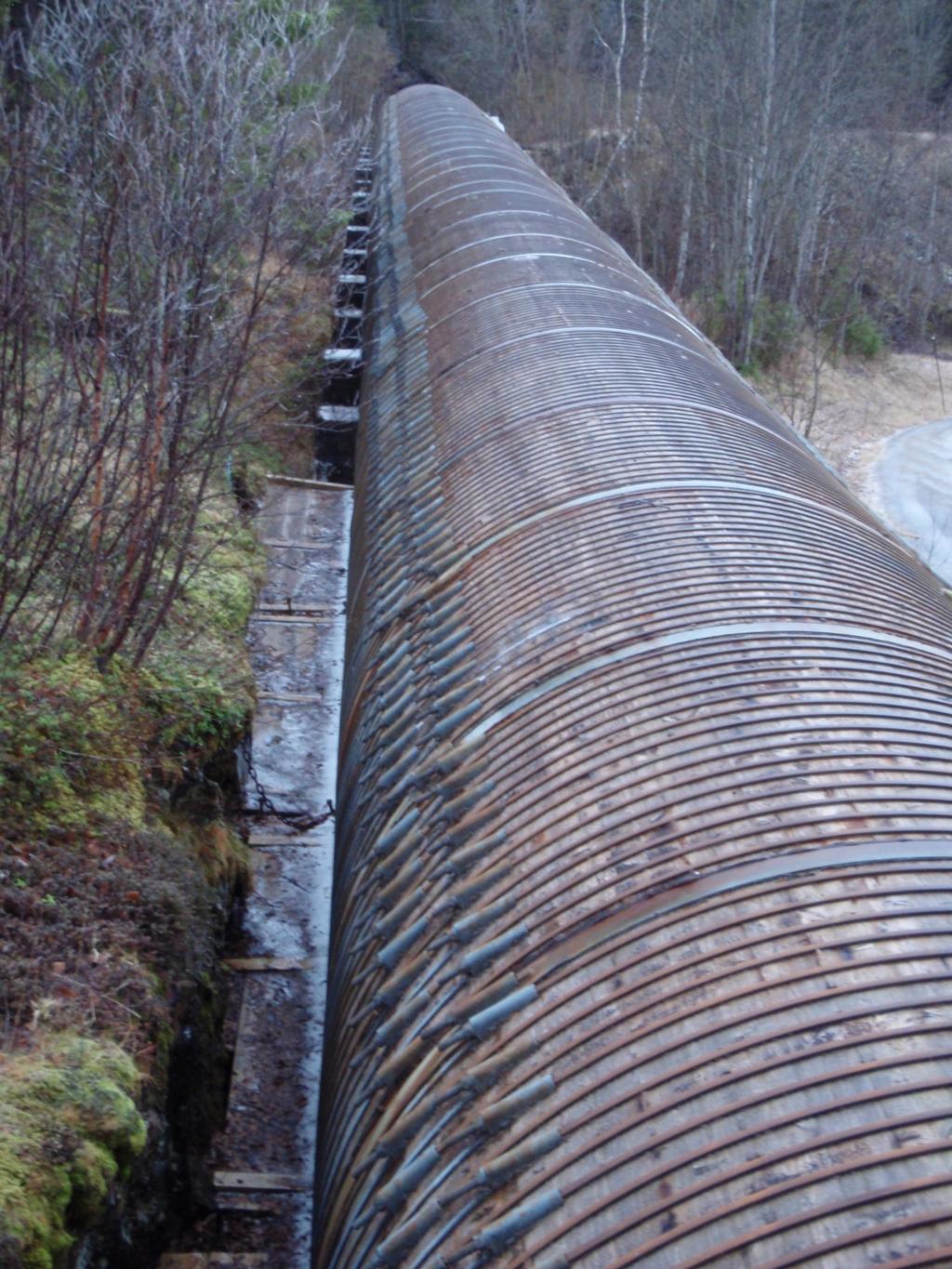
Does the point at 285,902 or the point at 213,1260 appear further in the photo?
the point at 285,902

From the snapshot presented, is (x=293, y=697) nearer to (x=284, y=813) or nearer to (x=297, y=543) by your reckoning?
(x=284, y=813)

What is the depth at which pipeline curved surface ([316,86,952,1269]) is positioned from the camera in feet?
8.39

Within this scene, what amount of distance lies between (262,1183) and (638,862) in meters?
4.34

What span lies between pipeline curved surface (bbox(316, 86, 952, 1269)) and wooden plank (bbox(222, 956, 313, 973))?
215 cm

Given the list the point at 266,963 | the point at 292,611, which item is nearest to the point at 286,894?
the point at 266,963

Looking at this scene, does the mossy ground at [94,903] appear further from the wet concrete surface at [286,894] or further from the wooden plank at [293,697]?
the wooden plank at [293,697]

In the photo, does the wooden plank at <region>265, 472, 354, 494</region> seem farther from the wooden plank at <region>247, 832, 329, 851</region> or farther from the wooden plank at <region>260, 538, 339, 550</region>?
the wooden plank at <region>247, 832, 329, 851</region>

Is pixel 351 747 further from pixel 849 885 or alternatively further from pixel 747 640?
pixel 849 885

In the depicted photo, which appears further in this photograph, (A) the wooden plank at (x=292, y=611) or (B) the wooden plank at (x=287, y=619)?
(A) the wooden plank at (x=292, y=611)

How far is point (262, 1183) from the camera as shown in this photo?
6.54 m

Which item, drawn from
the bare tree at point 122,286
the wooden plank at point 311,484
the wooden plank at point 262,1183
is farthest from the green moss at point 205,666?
the wooden plank at point 311,484

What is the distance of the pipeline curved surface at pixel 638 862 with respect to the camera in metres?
2.56

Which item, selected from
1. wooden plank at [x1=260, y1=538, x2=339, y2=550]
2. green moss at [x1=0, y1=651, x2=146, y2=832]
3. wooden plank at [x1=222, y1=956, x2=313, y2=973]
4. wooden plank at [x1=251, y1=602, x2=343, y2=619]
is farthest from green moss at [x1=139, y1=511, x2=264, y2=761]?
wooden plank at [x1=260, y1=538, x2=339, y2=550]

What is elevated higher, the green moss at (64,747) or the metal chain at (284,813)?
the green moss at (64,747)
